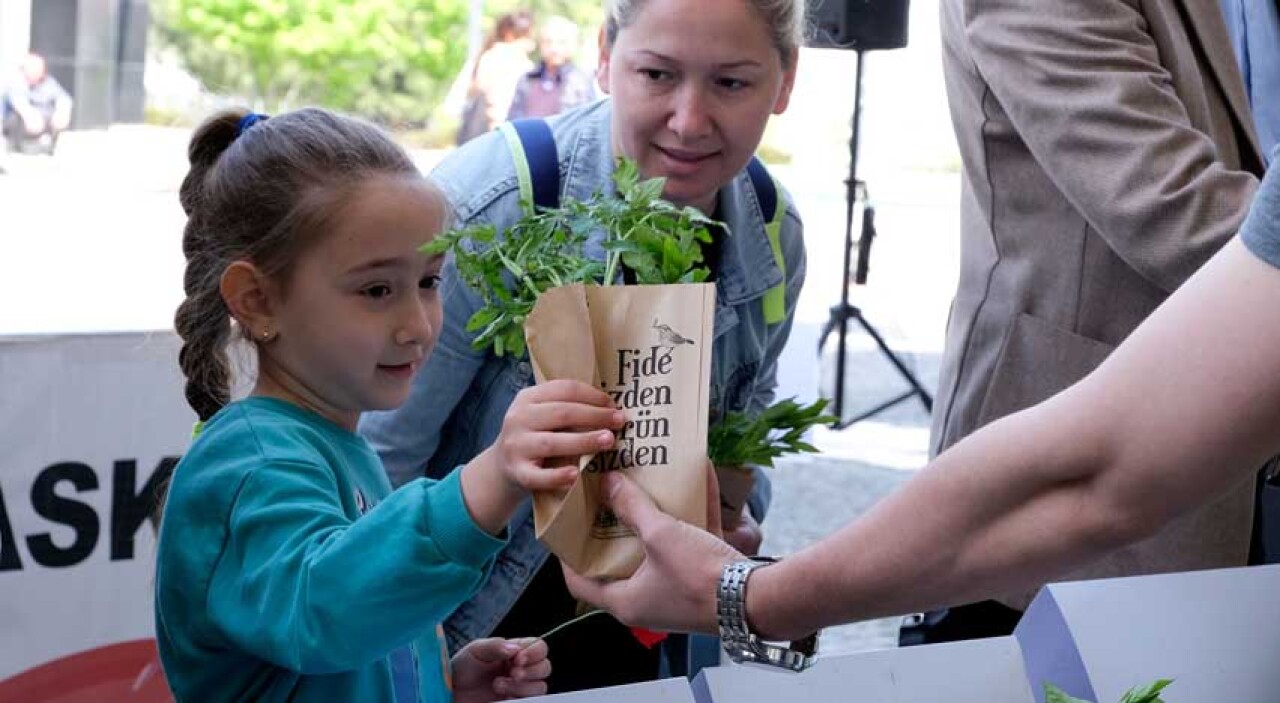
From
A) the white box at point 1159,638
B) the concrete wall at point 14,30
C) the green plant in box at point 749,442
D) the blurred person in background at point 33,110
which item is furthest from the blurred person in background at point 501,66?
the white box at point 1159,638

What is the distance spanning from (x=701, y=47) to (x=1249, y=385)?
1.02 meters

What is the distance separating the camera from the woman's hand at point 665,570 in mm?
1497

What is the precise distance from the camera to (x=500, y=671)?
187cm

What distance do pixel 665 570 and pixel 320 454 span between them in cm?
38

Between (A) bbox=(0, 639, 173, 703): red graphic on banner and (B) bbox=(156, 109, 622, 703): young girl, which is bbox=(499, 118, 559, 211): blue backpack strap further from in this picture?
(A) bbox=(0, 639, 173, 703): red graphic on banner

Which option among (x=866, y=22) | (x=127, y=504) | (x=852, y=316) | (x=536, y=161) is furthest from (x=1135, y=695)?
(x=852, y=316)

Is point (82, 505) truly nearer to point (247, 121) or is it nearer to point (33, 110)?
point (247, 121)

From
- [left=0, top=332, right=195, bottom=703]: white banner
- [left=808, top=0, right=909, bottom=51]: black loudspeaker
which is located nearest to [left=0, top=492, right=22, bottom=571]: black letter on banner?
[left=0, top=332, right=195, bottom=703]: white banner

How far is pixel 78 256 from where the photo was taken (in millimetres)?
4844

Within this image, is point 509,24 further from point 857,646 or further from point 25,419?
point 25,419

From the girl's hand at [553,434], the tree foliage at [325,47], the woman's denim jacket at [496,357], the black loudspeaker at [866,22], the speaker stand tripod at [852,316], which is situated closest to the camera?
the girl's hand at [553,434]

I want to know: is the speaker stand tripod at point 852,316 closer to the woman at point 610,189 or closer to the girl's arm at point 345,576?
the woman at point 610,189

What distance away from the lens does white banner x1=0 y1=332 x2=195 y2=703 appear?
9.37 ft

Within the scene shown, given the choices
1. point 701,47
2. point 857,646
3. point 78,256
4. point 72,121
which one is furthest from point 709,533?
point 72,121
